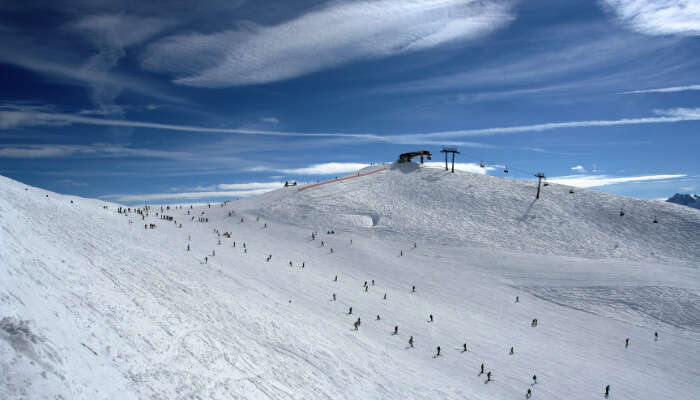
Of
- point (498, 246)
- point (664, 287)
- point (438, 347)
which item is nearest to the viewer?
point (438, 347)

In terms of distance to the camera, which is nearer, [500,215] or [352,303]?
[352,303]

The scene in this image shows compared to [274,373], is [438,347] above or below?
below

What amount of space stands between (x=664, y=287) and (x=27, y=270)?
148 feet

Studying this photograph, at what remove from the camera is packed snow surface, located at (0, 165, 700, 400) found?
12.0 metres

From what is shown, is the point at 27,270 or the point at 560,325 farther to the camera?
the point at 560,325

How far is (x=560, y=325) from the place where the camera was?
27391 millimetres

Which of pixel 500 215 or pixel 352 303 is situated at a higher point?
pixel 500 215

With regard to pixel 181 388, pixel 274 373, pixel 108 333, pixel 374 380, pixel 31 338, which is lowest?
pixel 374 380

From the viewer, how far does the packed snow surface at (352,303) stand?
473 inches

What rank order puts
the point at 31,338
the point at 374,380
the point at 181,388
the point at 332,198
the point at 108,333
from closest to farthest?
the point at 31,338
the point at 181,388
the point at 108,333
the point at 374,380
the point at 332,198

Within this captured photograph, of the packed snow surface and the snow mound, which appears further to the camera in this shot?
the snow mound

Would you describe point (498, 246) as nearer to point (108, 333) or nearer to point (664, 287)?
point (664, 287)

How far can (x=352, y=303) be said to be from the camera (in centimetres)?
2680

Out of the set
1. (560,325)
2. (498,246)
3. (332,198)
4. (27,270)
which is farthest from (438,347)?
(332,198)
